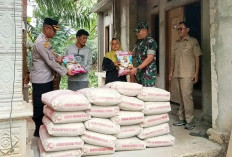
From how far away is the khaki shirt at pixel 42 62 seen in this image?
11.7 feet

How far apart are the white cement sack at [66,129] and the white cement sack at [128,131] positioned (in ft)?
1.61

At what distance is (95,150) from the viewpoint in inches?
119

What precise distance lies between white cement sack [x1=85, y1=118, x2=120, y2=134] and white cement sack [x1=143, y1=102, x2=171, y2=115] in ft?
1.56

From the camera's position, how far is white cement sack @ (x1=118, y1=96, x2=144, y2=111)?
10.5 feet

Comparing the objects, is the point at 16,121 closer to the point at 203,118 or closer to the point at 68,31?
the point at 203,118

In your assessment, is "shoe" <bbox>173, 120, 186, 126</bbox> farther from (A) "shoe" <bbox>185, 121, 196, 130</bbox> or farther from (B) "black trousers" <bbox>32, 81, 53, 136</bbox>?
(B) "black trousers" <bbox>32, 81, 53, 136</bbox>

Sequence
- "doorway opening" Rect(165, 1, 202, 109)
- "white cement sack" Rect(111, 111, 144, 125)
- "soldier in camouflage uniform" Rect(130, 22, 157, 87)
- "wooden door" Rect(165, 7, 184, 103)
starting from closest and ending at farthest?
"white cement sack" Rect(111, 111, 144, 125)
"soldier in camouflage uniform" Rect(130, 22, 157, 87)
"doorway opening" Rect(165, 1, 202, 109)
"wooden door" Rect(165, 7, 184, 103)

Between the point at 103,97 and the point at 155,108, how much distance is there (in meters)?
0.78

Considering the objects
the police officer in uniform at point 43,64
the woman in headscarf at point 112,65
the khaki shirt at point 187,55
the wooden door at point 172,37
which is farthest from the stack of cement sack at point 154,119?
the wooden door at point 172,37

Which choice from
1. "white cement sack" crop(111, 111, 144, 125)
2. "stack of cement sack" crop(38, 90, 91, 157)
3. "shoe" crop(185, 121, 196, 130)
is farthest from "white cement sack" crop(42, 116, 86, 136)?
"shoe" crop(185, 121, 196, 130)

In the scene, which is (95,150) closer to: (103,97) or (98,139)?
(98,139)

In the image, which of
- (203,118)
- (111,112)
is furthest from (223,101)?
(111,112)

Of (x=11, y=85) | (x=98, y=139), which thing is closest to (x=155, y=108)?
(x=98, y=139)

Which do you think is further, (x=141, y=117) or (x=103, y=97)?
(x=141, y=117)
